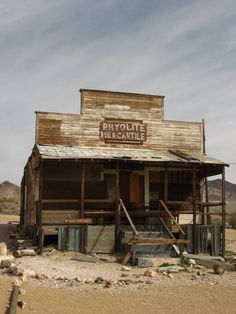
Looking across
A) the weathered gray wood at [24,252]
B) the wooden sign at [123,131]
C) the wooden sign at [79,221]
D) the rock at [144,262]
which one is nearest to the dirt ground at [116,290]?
the rock at [144,262]

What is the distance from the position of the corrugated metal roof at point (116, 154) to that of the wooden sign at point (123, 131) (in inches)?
20.3

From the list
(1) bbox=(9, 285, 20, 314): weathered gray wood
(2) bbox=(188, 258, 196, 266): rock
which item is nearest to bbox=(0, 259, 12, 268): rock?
(1) bbox=(9, 285, 20, 314): weathered gray wood

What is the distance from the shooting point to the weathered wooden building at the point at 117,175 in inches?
688

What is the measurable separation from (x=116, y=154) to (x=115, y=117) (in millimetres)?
2653

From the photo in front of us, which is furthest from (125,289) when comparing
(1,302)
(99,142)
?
(99,142)

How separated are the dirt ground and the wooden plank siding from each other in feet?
21.3

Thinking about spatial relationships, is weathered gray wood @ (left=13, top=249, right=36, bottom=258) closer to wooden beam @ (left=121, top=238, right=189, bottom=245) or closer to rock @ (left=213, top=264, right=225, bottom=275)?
wooden beam @ (left=121, top=238, right=189, bottom=245)

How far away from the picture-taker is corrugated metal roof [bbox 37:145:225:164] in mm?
17594

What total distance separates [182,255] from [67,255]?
4.01 m

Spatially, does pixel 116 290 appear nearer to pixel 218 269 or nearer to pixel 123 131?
pixel 218 269

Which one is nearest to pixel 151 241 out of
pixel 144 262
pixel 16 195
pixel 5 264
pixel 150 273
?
pixel 144 262

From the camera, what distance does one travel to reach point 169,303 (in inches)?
408

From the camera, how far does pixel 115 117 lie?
20.9 meters

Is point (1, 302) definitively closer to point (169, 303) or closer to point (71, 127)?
point (169, 303)
